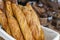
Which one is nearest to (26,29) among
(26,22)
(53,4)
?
(26,22)

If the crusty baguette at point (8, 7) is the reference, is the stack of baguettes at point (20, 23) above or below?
below

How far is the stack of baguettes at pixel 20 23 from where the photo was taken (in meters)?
0.49

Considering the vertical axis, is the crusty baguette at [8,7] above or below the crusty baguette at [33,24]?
above

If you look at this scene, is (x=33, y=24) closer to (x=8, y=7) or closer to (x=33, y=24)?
(x=33, y=24)

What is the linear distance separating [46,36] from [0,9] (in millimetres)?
189

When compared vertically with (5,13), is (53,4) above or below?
below

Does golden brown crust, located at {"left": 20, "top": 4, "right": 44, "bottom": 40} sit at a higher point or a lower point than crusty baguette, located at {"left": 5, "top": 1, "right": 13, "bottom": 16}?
lower

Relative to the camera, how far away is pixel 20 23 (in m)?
0.50

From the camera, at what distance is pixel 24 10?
1.69ft

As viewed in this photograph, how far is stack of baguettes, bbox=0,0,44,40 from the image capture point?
1.60 feet

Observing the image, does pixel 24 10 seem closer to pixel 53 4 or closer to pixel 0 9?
pixel 0 9

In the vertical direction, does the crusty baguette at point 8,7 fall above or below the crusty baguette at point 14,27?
above

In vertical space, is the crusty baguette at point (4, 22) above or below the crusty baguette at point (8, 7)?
below

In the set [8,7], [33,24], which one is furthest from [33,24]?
[8,7]
